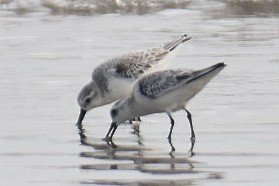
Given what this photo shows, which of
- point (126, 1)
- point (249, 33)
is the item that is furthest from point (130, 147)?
point (126, 1)

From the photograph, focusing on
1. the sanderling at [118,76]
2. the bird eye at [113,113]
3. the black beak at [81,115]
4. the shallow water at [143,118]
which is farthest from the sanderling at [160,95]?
the sanderling at [118,76]

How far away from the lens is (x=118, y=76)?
31.3 feet

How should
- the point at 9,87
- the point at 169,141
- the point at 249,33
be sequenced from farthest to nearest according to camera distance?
the point at 249,33, the point at 9,87, the point at 169,141

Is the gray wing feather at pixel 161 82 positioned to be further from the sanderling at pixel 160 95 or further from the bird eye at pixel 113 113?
the bird eye at pixel 113 113

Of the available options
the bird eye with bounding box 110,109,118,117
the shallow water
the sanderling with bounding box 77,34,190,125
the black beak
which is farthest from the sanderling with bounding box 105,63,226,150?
the sanderling with bounding box 77,34,190,125

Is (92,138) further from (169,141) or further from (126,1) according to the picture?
(126,1)

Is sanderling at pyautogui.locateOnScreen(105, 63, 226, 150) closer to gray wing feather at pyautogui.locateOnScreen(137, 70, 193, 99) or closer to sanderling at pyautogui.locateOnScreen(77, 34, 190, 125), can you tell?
gray wing feather at pyautogui.locateOnScreen(137, 70, 193, 99)

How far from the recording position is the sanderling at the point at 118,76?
31.1 ft

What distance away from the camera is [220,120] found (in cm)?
872

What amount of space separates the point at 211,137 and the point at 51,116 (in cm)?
157

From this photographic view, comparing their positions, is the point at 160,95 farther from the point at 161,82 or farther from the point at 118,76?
the point at 118,76

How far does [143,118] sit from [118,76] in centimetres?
47

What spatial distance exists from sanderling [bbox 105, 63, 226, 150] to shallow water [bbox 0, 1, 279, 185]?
0.17 meters

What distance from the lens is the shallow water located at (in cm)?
720
